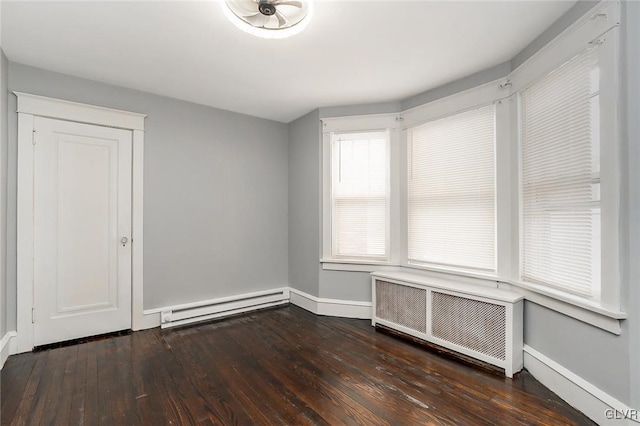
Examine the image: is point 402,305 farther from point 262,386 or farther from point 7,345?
point 7,345

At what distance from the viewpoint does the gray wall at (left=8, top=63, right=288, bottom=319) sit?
10.5 ft

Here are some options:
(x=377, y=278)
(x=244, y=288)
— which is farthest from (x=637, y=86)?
(x=244, y=288)

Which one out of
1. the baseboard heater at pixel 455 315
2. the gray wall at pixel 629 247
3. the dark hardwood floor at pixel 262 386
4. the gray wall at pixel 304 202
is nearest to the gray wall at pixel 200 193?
the gray wall at pixel 304 202

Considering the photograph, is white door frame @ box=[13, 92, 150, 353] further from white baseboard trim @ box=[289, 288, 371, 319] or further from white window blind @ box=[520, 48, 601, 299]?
white window blind @ box=[520, 48, 601, 299]

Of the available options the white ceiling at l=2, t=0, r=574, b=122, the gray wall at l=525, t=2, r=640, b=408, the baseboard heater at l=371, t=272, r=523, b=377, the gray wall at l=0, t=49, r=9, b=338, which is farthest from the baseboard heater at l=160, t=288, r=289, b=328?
the gray wall at l=525, t=2, r=640, b=408

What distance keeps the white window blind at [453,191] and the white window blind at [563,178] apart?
1.14 ft

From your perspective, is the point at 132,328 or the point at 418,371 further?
the point at 132,328

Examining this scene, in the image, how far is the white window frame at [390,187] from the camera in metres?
3.63

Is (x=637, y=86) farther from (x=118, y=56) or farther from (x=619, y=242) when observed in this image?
(x=118, y=56)

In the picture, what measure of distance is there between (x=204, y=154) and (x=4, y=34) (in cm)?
187

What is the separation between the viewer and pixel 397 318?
3258 millimetres

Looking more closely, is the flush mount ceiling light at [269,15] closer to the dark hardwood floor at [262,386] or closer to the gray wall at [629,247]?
the gray wall at [629,247]

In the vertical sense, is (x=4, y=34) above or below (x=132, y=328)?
above

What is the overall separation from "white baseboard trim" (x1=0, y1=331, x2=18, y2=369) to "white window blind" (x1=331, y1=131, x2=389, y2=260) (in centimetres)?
316
